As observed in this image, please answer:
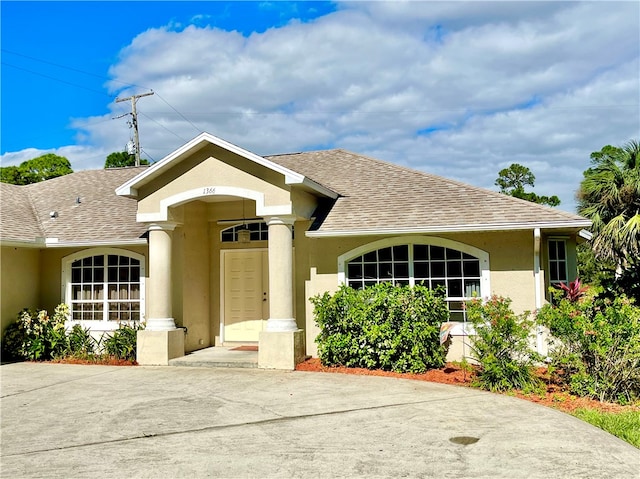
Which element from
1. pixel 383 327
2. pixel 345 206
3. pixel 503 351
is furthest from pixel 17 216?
pixel 503 351

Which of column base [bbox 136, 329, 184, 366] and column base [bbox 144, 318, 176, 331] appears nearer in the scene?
column base [bbox 136, 329, 184, 366]

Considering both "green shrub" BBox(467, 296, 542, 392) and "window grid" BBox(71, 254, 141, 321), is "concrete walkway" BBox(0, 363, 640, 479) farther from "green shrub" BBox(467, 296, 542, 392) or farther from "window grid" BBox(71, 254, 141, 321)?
"window grid" BBox(71, 254, 141, 321)

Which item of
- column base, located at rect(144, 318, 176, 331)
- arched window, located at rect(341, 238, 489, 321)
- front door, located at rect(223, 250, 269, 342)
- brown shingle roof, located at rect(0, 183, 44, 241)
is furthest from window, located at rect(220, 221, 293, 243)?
brown shingle roof, located at rect(0, 183, 44, 241)

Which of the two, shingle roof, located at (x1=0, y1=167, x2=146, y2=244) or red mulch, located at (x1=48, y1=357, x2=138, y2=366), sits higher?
shingle roof, located at (x1=0, y1=167, x2=146, y2=244)

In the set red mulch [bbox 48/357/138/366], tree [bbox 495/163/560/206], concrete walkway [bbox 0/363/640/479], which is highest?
tree [bbox 495/163/560/206]

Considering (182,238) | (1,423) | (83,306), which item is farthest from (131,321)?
(1,423)

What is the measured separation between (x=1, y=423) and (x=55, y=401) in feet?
4.35

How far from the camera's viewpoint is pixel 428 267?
12.1m

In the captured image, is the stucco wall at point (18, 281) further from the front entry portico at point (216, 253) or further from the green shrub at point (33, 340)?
the front entry portico at point (216, 253)

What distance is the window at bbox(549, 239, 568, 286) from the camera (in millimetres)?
12266

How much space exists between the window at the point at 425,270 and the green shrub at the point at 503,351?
86.2 inches

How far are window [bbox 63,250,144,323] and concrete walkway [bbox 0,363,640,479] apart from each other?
158 inches

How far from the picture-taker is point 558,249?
12.5 metres

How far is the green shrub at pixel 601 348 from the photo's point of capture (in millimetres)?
8594
